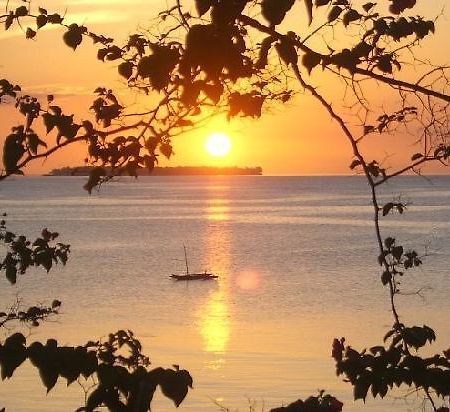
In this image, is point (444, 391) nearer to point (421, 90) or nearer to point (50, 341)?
point (421, 90)

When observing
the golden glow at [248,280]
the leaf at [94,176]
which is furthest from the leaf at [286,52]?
the golden glow at [248,280]

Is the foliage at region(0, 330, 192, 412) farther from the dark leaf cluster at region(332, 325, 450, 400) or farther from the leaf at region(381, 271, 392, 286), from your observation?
the dark leaf cluster at region(332, 325, 450, 400)

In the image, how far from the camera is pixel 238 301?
52.9 metres

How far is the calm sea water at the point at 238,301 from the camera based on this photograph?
96.3ft

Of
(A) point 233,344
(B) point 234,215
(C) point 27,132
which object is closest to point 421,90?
(C) point 27,132

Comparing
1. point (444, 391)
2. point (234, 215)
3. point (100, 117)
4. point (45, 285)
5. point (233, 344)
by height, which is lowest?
point (444, 391)

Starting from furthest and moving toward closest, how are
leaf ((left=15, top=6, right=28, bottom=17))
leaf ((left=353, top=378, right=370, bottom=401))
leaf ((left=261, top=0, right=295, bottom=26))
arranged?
1. leaf ((left=353, top=378, right=370, bottom=401))
2. leaf ((left=15, top=6, right=28, bottom=17))
3. leaf ((left=261, top=0, right=295, bottom=26))

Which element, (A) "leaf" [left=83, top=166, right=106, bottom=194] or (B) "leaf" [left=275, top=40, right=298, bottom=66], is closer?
(B) "leaf" [left=275, top=40, right=298, bottom=66]

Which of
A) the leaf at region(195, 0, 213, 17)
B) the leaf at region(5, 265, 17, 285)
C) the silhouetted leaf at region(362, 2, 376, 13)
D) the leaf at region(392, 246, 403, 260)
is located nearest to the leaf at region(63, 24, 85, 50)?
the silhouetted leaf at region(362, 2, 376, 13)

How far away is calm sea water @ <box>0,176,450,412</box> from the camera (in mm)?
29344

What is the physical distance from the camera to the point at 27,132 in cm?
361

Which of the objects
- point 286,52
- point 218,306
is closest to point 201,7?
point 286,52

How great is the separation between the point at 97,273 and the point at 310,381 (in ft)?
118

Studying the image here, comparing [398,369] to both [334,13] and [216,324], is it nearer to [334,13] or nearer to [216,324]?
[334,13]
